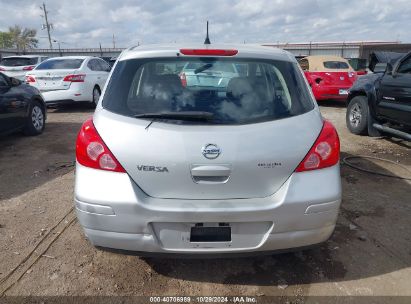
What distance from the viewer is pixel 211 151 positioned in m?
2.33

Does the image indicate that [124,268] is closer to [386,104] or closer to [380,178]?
[380,178]

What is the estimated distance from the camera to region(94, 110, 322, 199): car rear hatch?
2.34 metres

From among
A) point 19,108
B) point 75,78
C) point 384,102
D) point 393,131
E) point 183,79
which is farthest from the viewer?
point 75,78

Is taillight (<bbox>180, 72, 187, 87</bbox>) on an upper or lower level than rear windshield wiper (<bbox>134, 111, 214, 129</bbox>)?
upper

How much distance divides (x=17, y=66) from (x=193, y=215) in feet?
50.2

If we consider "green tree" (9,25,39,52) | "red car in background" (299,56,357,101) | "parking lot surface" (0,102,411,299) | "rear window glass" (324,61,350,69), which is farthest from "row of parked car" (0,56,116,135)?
"green tree" (9,25,39,52)

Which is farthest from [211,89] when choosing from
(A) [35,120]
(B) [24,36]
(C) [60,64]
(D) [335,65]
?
(B) [24,36]

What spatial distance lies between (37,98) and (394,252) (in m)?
6.98

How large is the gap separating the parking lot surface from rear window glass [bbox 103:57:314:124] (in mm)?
1158

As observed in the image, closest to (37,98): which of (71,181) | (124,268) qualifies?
(71,181)

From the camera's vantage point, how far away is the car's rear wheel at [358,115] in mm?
7457

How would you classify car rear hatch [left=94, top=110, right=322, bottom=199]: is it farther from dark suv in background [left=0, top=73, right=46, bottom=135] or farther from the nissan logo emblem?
dark suv in background [left=0, top=73, right=46, bottom=135]

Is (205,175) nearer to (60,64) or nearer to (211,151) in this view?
(211,151)

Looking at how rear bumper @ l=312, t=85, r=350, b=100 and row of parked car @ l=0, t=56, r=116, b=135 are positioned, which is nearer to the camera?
row of parked car @ l=0, t=56, r=116, b=135
